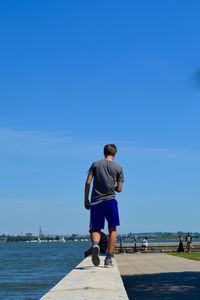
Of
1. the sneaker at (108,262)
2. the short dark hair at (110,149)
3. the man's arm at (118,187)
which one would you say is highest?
the short dark hair at (110,149)

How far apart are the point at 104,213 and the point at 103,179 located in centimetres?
46

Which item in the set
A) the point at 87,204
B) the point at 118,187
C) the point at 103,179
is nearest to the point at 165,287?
the point at 118,187

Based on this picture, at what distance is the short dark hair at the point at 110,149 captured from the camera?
7.81 meters

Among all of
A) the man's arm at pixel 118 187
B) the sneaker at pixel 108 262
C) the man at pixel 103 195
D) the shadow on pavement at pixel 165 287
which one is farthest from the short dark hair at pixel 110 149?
the shadow on pavement at pixel 165 287

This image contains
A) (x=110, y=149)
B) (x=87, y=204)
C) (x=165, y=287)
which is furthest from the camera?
(x=165, y=287)

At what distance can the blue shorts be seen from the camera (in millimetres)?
7539

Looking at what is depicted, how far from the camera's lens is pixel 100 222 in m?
7.68

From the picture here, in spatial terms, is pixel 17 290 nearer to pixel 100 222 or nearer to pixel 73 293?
pixel 100 222

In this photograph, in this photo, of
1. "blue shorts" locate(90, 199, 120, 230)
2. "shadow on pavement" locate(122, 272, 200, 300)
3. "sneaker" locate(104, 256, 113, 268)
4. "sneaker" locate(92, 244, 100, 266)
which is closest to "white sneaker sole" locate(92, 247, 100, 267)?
"sneaker" locate(92, 244, 100, 266)

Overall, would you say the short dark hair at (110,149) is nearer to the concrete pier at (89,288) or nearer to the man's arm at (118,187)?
the man's arm at (118,187)

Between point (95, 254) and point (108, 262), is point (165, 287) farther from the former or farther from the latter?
point (95, 254)

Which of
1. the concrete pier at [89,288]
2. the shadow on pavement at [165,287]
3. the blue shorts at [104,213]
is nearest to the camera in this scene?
the concrete pier at [89,288]

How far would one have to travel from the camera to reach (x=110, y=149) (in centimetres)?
781

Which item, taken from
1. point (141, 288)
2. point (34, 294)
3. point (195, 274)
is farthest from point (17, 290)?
point (141, 288)
